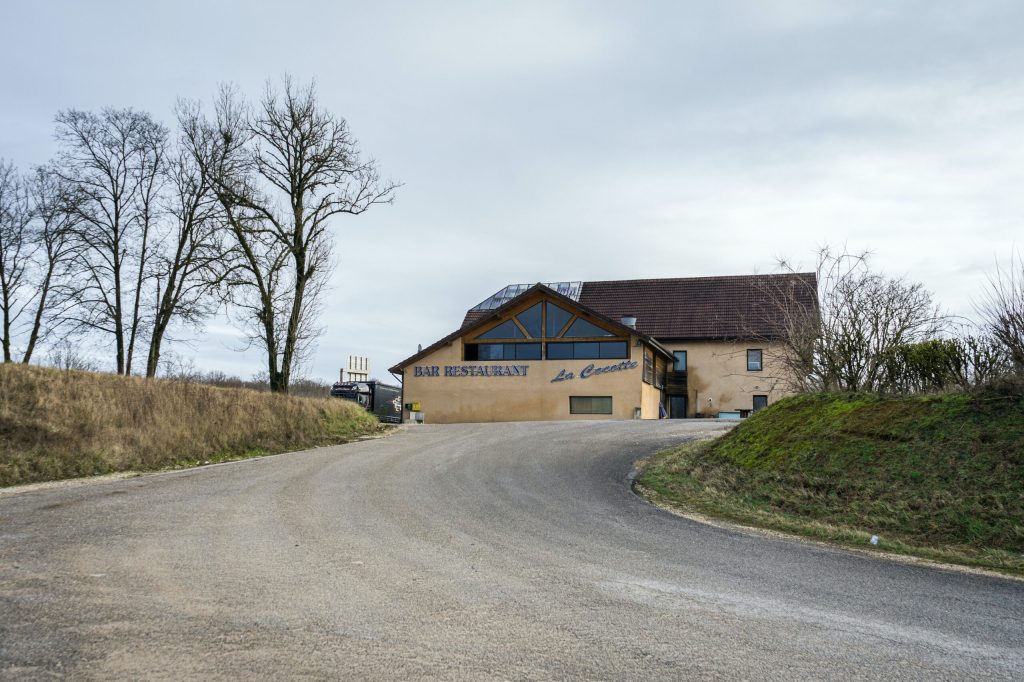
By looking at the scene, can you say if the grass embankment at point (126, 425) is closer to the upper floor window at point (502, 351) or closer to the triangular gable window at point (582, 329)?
the upper floor window at point (502, 351)

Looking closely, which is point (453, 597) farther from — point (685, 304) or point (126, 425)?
point (685, 304)

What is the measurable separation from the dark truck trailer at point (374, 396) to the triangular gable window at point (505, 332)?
25.7ft

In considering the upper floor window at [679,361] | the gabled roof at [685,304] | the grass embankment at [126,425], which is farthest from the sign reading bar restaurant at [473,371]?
the grass embankment at [126,425]

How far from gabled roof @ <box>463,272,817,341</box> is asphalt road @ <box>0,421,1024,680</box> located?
38693mm

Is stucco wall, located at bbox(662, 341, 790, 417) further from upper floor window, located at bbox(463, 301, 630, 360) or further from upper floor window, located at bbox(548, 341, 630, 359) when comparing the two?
upper floor window, located at bbox(463, 301, 630, 360)

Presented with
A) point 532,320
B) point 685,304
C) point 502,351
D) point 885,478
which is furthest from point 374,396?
point 885,478

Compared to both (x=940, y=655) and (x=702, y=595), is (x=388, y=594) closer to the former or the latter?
(x=702, y=595)

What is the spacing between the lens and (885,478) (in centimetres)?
1056

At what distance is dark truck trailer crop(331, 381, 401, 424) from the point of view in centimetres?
4562

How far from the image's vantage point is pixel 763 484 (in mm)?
12141

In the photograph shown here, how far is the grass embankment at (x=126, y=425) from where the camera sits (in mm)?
14039

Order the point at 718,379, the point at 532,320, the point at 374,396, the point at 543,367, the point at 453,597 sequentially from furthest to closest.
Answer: the point at 718,379, the point at 374,396, the point at 532,320, the point at 543,367, the point at 453,597

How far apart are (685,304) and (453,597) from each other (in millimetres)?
46382

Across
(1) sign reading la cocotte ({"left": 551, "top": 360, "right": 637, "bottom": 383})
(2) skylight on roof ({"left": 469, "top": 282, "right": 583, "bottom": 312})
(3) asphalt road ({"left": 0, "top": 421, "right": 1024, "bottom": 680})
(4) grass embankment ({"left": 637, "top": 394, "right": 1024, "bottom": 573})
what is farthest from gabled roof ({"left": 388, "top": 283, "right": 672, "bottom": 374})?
(3) asphalt road ({"left": 0, "top": 421, "right": 1024, "bottom": 680})
